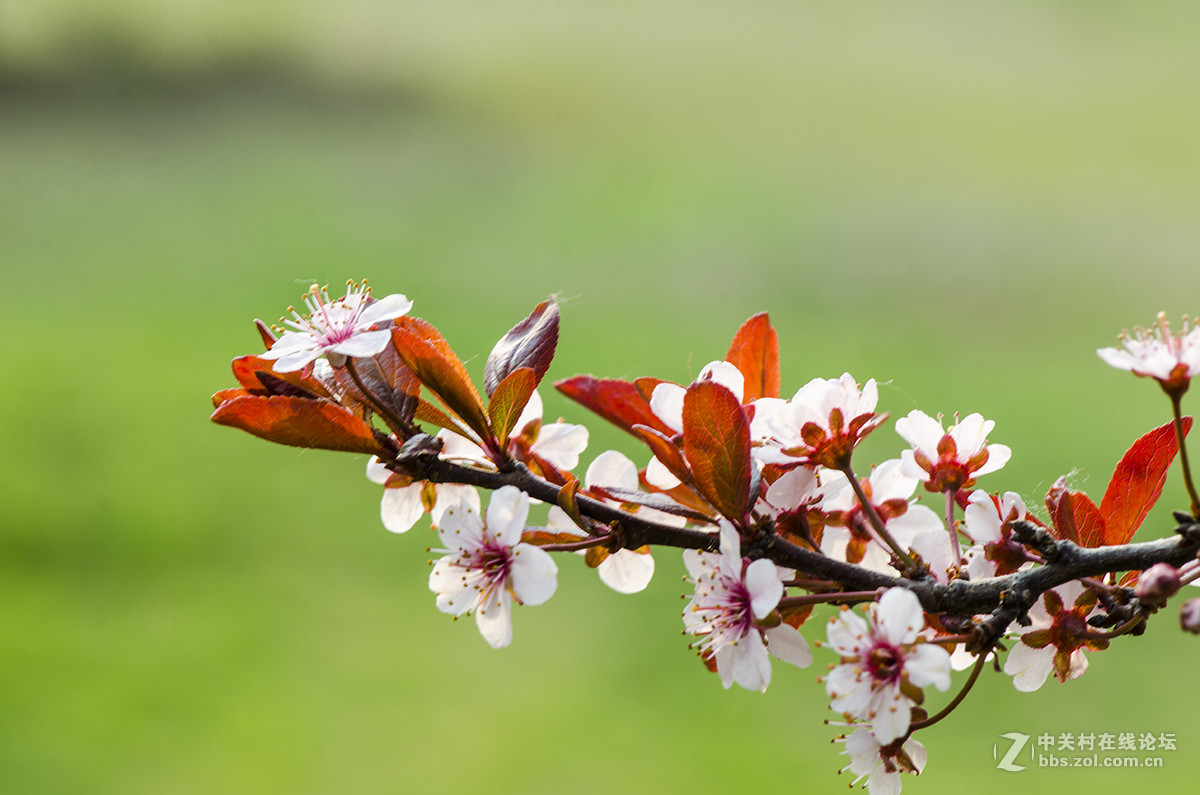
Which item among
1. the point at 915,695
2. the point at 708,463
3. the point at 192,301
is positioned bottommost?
the point at 915,695

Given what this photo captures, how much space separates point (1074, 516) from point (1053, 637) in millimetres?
59

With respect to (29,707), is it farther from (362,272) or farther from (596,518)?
(596,518)

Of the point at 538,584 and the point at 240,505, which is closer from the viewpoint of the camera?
the point at 538,584

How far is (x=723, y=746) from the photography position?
2.09 metres

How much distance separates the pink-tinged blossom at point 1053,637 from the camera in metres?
0.44

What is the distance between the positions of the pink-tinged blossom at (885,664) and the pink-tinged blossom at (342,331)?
0.22 m

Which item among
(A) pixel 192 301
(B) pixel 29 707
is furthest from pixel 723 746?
(A) pixel 192 301

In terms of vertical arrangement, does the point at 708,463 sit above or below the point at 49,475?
below

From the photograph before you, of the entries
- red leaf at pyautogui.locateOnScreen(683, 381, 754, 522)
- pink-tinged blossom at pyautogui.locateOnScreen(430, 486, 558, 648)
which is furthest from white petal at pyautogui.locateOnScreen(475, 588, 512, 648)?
red leaf at pyautogui.locateOnScreen(683, 381, 754, 522)

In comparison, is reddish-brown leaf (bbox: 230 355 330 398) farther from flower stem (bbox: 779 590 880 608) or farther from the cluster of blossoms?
flower stem (bbox: 779 590 880 608)

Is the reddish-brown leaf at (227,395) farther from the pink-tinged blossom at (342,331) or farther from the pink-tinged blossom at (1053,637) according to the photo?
the pink-tinged blossom at (1053,637)

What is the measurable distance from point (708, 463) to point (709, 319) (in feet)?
10.8

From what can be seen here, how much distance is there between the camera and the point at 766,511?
0.45 metres

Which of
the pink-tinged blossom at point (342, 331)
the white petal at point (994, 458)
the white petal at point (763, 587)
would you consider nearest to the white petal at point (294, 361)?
the pink-tinged blossom at point (342, 331)
